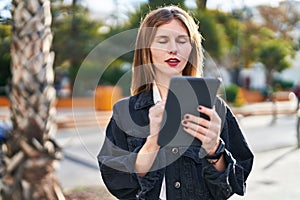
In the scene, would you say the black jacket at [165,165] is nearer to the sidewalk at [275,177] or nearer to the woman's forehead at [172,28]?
the woman's forehead at [172,28]

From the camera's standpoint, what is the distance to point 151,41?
1549mm

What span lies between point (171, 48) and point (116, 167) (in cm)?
40

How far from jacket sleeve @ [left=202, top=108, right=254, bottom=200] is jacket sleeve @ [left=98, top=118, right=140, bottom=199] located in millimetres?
230

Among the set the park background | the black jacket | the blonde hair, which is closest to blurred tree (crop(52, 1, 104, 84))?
A: the park background

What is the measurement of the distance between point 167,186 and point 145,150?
189 mm

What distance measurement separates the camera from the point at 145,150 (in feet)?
4.56

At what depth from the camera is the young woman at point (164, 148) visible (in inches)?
57.3

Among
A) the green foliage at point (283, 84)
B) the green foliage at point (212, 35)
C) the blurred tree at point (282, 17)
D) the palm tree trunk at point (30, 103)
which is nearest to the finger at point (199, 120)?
the palm tree trunk at point (30, 103)

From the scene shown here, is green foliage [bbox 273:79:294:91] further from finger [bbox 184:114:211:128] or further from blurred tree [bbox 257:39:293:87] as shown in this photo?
finger [bbox 184:114:211:128]

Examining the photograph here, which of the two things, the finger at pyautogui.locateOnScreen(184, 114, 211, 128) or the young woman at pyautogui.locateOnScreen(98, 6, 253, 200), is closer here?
the finger at pyautogui.locateOnScreen(184, 114, 211, 128)

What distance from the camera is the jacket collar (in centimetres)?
156

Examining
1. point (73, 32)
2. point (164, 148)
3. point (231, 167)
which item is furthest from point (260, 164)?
point (73, 32)

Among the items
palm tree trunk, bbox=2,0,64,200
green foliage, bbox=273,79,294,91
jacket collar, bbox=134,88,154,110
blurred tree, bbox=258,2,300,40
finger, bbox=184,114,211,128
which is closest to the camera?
finger, bbox=184,114,211,128

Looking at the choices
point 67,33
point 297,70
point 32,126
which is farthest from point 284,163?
point 297,70
